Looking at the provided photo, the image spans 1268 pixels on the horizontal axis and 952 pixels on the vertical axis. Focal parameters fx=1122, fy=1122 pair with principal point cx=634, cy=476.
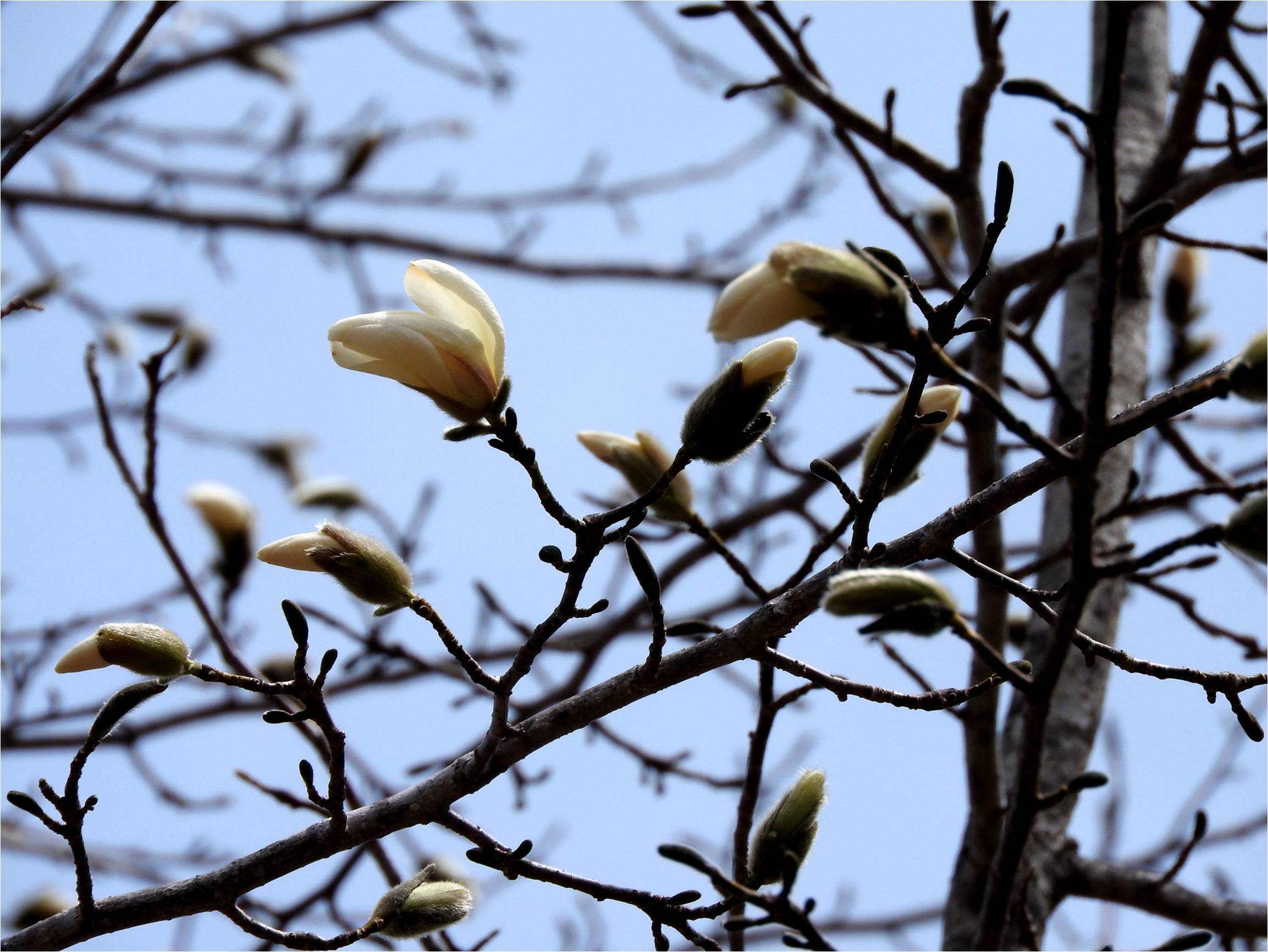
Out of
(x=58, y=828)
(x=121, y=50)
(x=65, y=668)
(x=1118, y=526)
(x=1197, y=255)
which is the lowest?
(x=58, y=828)

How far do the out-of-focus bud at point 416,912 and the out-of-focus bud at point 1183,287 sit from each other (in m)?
2.19

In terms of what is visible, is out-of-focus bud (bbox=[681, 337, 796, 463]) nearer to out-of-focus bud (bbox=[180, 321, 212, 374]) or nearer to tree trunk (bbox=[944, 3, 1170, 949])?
tree trunk (bbox=[944, 3, 1170, 949])

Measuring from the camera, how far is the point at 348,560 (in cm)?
125

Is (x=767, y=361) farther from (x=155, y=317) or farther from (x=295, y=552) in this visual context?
(x=155, y=317)

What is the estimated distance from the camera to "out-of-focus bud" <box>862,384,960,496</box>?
1.44 meters

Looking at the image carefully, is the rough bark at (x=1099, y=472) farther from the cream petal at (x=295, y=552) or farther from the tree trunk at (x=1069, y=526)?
the cream petal at (x=295, y=552)

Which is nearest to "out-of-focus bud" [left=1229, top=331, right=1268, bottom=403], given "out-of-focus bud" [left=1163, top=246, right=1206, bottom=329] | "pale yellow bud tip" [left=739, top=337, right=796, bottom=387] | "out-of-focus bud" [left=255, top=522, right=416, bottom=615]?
"pale yellow bud tip" [left=739, top=337, right=796, bottom=387]

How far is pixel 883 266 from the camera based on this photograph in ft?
3.26

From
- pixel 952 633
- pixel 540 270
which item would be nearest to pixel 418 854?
pixel 540 270

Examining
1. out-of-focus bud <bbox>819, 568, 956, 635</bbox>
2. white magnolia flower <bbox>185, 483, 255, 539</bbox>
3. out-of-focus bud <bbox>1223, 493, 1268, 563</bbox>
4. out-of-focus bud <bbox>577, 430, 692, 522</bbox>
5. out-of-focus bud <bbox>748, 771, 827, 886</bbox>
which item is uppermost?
white magnolia flower <bbox>185, 483, 255, 539</bbox>

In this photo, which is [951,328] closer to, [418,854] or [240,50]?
[418,854]

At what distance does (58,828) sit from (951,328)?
1.06 metres

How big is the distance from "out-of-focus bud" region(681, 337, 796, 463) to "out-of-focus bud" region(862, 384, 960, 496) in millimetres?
224

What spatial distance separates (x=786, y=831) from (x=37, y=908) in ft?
8.65
